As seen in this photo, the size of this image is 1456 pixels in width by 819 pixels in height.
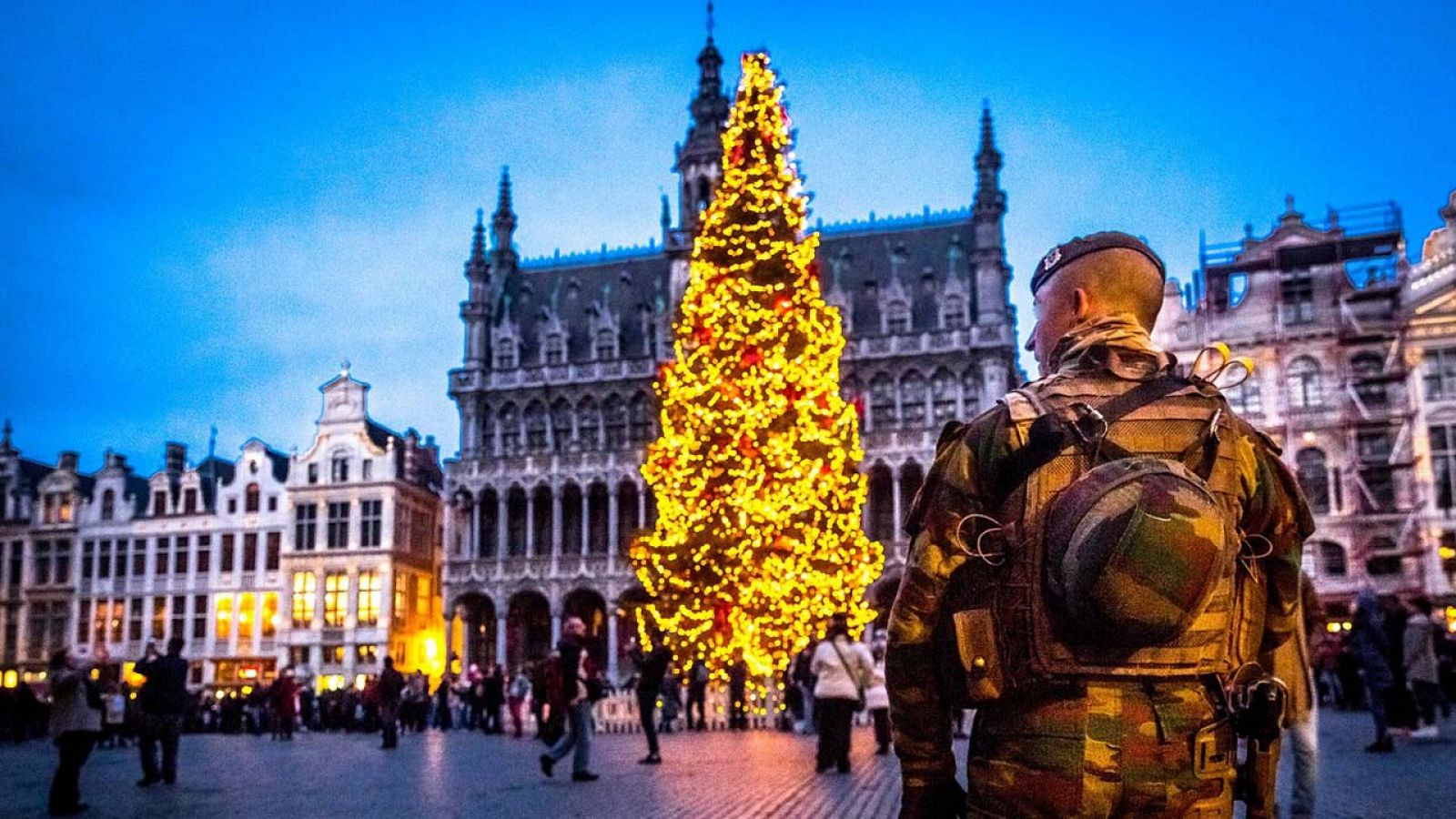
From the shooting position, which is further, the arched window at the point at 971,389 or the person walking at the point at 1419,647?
the arched window at the point at 971,389

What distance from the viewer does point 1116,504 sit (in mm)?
2512

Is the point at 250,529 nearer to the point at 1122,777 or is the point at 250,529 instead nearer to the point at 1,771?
the point at 1,771

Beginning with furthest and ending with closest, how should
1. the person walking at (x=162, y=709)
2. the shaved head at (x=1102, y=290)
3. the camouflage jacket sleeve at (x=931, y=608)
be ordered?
1. the person walking at (x=162, y=709)
2. the shaved head at (x=1102, y=290)
3. the camouflage jacket sleeve at (x=931, y=608)

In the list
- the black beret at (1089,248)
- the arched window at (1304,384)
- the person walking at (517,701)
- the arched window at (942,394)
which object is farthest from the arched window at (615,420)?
the black beret at (1089,248)

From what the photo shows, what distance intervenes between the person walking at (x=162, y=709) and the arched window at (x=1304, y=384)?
35.1m

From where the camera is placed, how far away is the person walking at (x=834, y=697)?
1287cm

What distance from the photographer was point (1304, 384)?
40.2 meters

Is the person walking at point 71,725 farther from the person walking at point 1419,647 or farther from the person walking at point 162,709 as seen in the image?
the person walking at point 1419,647

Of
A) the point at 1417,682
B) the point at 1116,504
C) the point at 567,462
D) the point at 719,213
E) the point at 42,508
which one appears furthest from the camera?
the point at 42,508

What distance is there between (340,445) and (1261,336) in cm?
3512

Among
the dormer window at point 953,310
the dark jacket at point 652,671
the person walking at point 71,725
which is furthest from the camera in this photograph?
the dormer window at point 953,310

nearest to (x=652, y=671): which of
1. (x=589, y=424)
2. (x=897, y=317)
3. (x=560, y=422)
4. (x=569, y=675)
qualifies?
(x=569, y=675)

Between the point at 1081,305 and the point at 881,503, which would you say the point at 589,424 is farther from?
the point at 1081,305

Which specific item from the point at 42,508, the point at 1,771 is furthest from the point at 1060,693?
the point at 42,508
